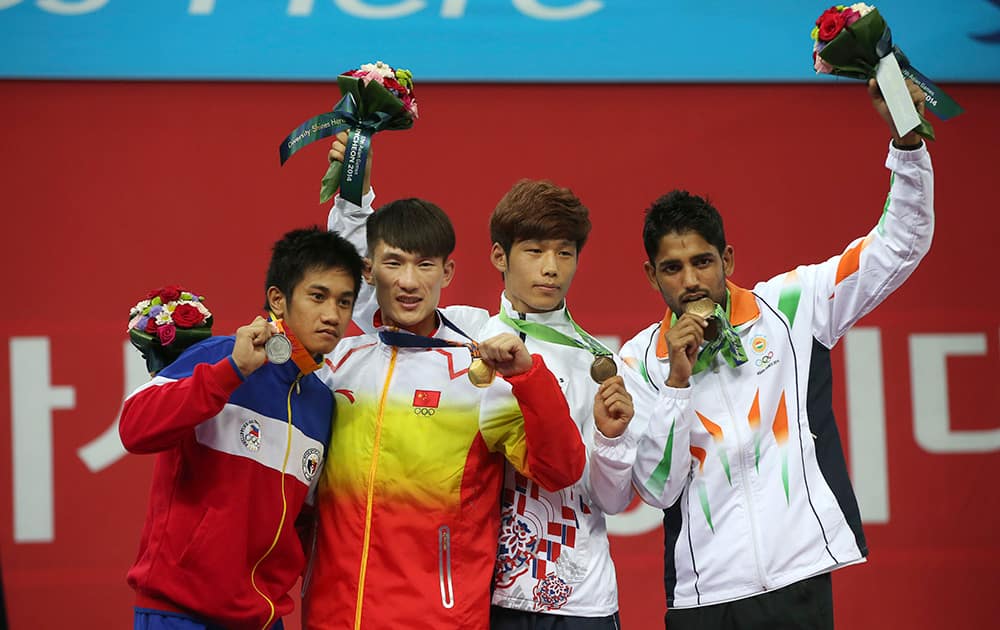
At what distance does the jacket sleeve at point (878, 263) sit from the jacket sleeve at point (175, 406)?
118cm

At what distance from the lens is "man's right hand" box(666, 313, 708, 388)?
2.11 meters

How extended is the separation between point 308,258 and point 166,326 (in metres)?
0.31

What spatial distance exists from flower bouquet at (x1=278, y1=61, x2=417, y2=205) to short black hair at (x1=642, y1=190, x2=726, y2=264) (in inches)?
24.9

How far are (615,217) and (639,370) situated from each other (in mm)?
1480

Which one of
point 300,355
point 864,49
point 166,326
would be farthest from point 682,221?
point 166,326

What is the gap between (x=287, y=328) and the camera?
2.16m

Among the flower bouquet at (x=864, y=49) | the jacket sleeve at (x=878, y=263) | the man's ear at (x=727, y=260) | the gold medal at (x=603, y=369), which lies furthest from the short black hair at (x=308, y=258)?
the flower bouquet at (x=864, y=49)

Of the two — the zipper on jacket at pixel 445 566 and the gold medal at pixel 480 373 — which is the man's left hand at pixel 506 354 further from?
the zipper on jacket at pixel 445 566

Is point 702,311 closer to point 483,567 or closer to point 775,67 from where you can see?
point 483,567

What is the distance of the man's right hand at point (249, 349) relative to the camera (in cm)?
192

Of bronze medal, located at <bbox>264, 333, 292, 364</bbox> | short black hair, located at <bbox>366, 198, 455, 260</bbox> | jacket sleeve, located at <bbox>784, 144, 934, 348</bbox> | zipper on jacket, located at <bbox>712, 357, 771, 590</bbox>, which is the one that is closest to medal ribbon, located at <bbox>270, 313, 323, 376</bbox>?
bronze medal, located at <bbox>264, 333, 292, 364</bbox>

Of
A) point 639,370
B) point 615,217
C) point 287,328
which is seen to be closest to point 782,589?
point 639,370

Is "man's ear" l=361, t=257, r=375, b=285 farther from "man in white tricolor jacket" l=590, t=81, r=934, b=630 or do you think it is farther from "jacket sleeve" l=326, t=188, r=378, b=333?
"man in white tricolor jacket" l=590, t=81, r=934, b=630

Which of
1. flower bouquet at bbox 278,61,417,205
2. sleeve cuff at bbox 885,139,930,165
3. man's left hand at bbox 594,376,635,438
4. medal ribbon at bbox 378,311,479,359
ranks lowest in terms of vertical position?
man's left hand at bbox 594,376,635,438
